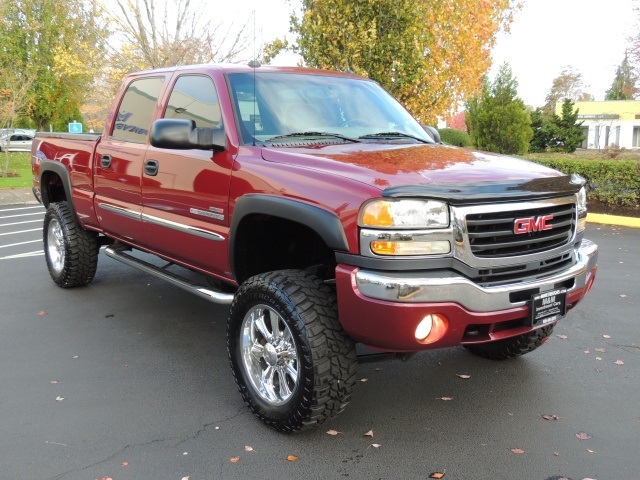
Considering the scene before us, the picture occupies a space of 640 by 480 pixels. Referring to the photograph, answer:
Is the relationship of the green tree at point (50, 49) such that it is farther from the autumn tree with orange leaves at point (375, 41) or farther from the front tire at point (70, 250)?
the front tire at point (70, 250)

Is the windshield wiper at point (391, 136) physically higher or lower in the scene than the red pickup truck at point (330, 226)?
higher

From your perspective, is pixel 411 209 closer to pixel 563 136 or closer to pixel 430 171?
pixel 430 171

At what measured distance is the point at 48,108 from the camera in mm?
33188

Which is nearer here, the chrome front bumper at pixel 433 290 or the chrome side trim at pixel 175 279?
the chrome front bumper at pixel 433 290

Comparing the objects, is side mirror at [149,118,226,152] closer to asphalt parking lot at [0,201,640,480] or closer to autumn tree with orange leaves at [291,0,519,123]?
asphalt parking lot at [0,201,640,480]

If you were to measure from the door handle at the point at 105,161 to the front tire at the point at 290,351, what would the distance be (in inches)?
86.4

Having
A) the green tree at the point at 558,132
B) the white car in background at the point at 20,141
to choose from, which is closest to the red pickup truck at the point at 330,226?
the green tree at the point at 558,132

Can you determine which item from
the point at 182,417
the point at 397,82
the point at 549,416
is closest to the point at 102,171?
the point at 182,417

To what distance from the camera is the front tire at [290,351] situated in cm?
313

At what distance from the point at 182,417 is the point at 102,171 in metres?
2.55

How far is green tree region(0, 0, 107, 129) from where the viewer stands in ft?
78.0

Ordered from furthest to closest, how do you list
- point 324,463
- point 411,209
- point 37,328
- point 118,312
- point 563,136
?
1. point 563,136
2. point 118,312
3. point 37,328
4. point 324,463
5. point 411,209

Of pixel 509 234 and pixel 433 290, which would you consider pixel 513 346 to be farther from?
pixel 433 290

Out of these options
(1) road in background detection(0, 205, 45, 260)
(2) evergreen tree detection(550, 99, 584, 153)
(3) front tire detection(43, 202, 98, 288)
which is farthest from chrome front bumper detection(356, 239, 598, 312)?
(2) evergreen tree detection(550, 99, 584, 153)
